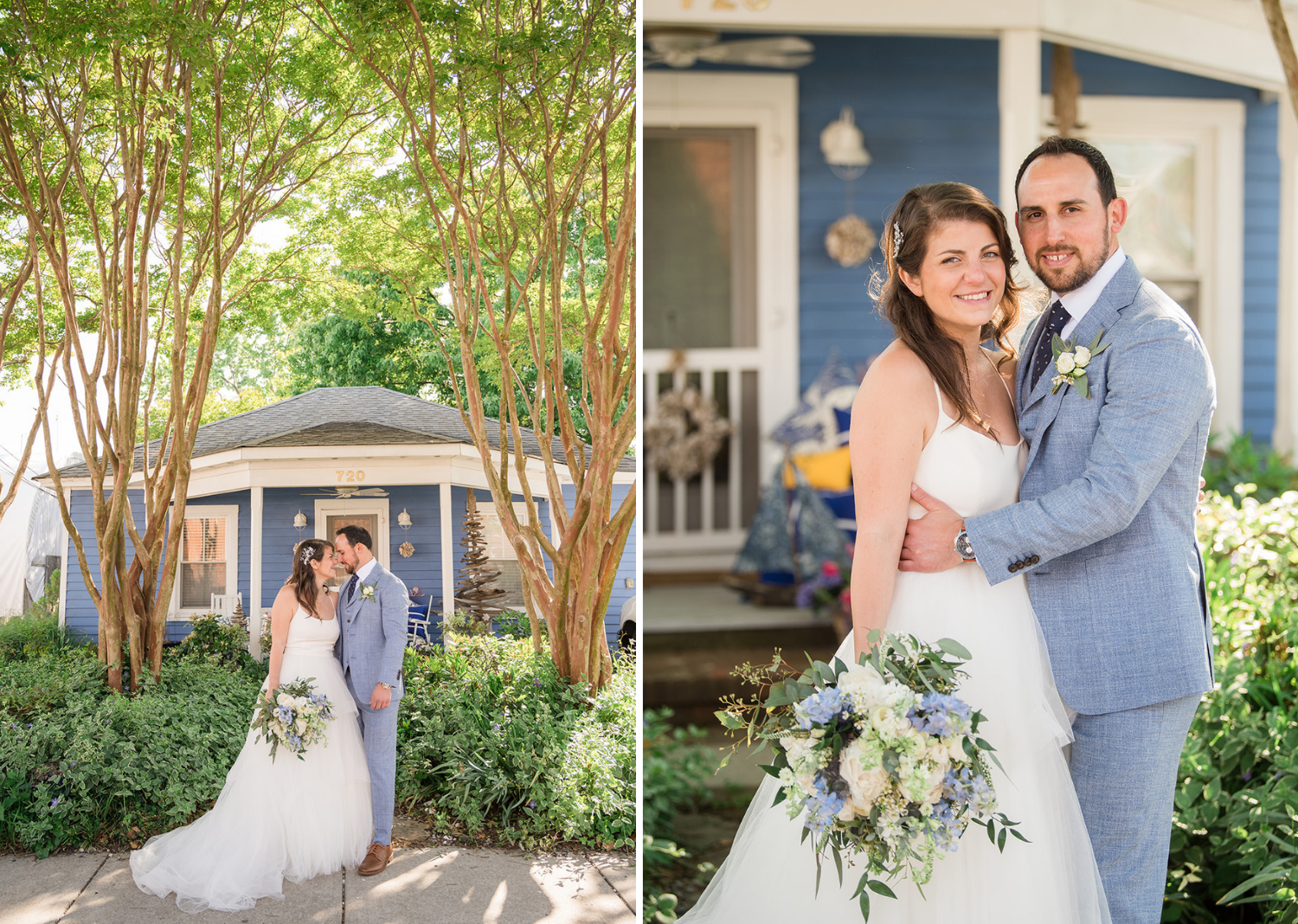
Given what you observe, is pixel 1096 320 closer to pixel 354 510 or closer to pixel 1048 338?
pixel 1048 338

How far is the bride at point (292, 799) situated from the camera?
2.75 meters

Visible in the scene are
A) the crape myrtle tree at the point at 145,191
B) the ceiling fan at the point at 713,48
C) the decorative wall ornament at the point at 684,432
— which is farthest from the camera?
the decorative wall ornament at the point at 684,432

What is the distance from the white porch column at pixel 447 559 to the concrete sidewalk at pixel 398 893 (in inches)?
28.7

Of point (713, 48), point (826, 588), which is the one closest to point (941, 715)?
point (826, 588)

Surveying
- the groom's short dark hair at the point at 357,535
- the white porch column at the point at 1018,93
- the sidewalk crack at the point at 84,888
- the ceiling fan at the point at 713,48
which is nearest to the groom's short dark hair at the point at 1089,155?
the groom's short dark hair at the point at 357,535

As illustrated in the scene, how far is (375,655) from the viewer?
290 centimetres

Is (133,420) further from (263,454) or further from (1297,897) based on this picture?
(1297,897)

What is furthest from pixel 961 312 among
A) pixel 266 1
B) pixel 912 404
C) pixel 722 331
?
pixel 722 331

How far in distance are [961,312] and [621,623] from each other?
1.57 metres

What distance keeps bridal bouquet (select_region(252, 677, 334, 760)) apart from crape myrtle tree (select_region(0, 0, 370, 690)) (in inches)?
14.7

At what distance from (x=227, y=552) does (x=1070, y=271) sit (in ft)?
7.77

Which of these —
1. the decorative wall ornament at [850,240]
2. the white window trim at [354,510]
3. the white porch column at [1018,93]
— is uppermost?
the white porch column at [1018,93]

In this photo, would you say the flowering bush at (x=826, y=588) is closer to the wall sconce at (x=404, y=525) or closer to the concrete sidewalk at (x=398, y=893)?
the concrete sidewalk at (x=398, y=893)

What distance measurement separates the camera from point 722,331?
6590 mm
